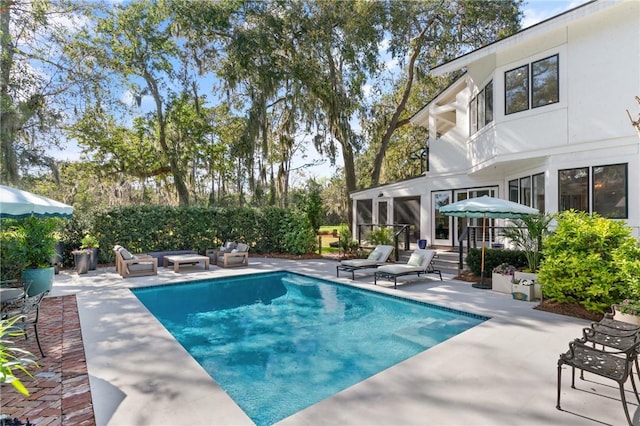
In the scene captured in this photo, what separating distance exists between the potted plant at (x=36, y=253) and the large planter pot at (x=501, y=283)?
1046 cm

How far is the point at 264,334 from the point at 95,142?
16.5 m

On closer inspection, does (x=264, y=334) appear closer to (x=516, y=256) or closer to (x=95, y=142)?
(x=516, y=256)

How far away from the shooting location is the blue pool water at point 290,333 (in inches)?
167

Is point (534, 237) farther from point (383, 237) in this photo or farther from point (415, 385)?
point (415, 385)

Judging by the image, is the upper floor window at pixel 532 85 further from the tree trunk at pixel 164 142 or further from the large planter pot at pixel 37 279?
the tree trunk at pixel 164 142

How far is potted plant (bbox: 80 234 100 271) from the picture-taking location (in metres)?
11.1

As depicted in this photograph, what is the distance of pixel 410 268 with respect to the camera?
9.32m

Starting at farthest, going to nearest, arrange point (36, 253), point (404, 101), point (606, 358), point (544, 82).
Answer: point (404, 101) < point (544, 82) < point (36, 253) < point (606, 358)

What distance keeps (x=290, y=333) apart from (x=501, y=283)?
17.6ft

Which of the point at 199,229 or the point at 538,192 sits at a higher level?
the point at 538,192

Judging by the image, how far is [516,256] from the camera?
29.2 ft

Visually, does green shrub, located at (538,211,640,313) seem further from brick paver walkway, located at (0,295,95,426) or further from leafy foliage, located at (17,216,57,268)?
leafy foliage, located at (17,216,57,268)

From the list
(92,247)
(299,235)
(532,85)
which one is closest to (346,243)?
(299,235)

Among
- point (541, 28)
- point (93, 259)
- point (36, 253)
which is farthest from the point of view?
point (93, 259)
